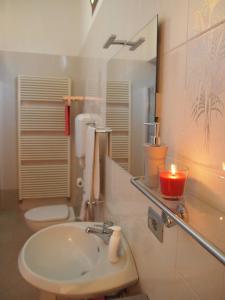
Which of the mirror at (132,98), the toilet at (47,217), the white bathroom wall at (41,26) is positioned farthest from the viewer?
the white bathroom wall at (41,26)

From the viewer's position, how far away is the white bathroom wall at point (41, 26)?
10.1 ft

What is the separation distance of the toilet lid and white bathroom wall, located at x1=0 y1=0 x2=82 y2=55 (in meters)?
A: 1.86

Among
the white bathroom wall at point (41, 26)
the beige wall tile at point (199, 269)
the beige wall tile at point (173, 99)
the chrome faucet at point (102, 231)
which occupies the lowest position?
the chrome faucet at point (102, 231)

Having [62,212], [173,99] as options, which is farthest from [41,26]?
[173,99]

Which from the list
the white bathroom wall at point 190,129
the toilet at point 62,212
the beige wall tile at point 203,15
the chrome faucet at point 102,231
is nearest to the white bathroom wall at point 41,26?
the toilet at point 62,212

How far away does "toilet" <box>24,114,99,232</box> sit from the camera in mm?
2094

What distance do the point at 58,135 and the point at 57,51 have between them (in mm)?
1002

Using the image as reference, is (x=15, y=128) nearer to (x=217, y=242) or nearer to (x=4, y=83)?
(x=4, y=83)

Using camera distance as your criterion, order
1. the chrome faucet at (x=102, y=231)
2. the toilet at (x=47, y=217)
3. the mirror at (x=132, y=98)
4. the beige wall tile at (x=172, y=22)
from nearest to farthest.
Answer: the beige wall tile at (x=172, y=22) → the mirror at (x=132, y=98) → the chrome faucet at (x=102, y=231) → the toilet at (x=47, y=217)

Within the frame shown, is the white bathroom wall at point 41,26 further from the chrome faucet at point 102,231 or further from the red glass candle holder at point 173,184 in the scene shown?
the red glass candle holder at point 173,184

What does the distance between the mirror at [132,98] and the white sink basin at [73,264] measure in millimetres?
396

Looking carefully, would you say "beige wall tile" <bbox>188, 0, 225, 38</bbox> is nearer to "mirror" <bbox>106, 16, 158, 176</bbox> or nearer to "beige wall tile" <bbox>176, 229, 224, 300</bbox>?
"mirror" <bbox>106, 16, 158, 176</bbox>

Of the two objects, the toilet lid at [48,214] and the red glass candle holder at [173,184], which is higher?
the red glass candle holder at [173,184]

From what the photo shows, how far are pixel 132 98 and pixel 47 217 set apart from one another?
149 cm
